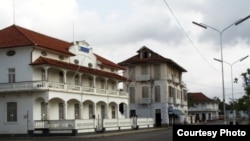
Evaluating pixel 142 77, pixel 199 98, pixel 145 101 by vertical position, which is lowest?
pixel 145 101

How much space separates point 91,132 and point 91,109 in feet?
34.2

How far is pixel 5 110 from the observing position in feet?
145

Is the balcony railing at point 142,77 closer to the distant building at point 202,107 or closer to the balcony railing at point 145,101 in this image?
the balcony railing at point 145,101

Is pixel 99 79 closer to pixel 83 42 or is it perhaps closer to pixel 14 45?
pixel 83 42

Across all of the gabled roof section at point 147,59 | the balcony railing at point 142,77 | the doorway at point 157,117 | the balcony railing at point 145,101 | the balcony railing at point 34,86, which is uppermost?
the gabled roof section at point 147,59

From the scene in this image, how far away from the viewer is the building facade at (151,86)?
229 ft

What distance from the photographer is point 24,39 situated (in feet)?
145

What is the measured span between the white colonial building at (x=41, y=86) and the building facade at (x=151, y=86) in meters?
18.5

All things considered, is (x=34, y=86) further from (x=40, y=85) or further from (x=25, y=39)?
(x=25, y=39)

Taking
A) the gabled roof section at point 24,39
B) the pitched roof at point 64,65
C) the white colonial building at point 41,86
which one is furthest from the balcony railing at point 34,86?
the gabled roof section at point 24,39

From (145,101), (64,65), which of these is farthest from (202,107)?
(64,65)

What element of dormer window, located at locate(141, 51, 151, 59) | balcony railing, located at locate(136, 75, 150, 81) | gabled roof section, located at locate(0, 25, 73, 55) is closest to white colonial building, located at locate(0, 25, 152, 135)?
gabled roof section, located at locate(0, 25, 73, 55)

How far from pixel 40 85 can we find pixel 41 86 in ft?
0.46

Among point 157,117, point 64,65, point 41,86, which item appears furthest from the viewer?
point 157,117
